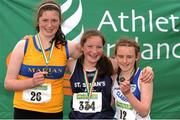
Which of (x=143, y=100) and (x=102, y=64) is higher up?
(x=102, y=64)

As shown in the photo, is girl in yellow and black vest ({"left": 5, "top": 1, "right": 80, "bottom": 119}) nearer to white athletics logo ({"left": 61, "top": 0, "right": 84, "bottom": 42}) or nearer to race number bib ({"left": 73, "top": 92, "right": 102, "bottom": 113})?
race number bib ({"left": 73, "top": 92, "right": 102, "bottom": 113})

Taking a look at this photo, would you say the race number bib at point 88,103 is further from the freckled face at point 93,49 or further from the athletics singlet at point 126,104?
the freckled face at point 93,49

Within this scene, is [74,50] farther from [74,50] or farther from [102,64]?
[102,64]

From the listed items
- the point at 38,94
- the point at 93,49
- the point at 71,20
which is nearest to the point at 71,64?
the point at 93,49

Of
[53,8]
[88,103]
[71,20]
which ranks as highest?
[71,20]

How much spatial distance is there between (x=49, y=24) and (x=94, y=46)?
15.6 inches

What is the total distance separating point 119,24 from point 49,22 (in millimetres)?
1979

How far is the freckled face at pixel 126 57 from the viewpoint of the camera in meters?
3.21

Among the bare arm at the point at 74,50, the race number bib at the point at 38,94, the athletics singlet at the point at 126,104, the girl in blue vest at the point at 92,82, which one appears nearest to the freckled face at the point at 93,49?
the girl in blue vest at the point at 92,82

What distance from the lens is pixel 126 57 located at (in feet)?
10.5

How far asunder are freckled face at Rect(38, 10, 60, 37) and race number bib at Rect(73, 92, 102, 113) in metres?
0.56

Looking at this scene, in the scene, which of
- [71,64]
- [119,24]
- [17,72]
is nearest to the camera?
[17,72]

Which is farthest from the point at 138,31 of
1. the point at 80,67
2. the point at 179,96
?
the point at 80,67

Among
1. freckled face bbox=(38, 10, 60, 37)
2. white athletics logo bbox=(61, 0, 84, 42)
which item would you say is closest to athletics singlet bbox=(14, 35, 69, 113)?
freckled face bbox=(38, 10, 60, 37)
